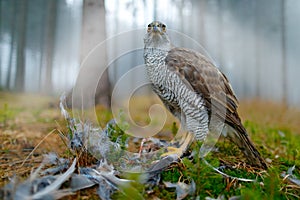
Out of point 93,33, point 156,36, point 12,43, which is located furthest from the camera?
point 12,43

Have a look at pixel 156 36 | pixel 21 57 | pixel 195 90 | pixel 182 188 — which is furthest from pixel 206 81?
pixel 21 57

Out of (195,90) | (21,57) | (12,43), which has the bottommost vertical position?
(195,90)

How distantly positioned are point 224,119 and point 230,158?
1.23 feet

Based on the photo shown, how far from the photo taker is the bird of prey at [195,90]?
7.61 ft

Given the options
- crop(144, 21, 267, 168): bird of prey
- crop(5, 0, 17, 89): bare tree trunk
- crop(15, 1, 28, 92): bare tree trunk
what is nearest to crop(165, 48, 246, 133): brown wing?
crop(144, 21, 267, 168): bird of prey

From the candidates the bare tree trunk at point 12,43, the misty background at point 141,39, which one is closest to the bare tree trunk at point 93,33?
the misty background at point 141,39

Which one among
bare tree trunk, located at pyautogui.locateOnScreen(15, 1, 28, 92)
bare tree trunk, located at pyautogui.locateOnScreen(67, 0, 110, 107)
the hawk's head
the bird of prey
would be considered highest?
bare tree trunk, located at pyautogui.locateOnScreen(15, 1, 28, 92)

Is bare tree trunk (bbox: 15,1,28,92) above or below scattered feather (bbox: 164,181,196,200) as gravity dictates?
above

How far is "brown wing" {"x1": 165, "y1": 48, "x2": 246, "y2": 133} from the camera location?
234cm

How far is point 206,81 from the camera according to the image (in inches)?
93.8

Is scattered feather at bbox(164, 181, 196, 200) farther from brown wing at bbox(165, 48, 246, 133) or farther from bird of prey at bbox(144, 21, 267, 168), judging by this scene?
brown wing at bbox(165, 48, 246, 133)

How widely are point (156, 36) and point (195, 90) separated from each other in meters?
0.66

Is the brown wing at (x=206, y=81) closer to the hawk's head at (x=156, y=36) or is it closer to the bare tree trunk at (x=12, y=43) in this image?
the hawk's head at (x=156, y=36)

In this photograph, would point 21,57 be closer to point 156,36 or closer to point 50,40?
point 50,40
